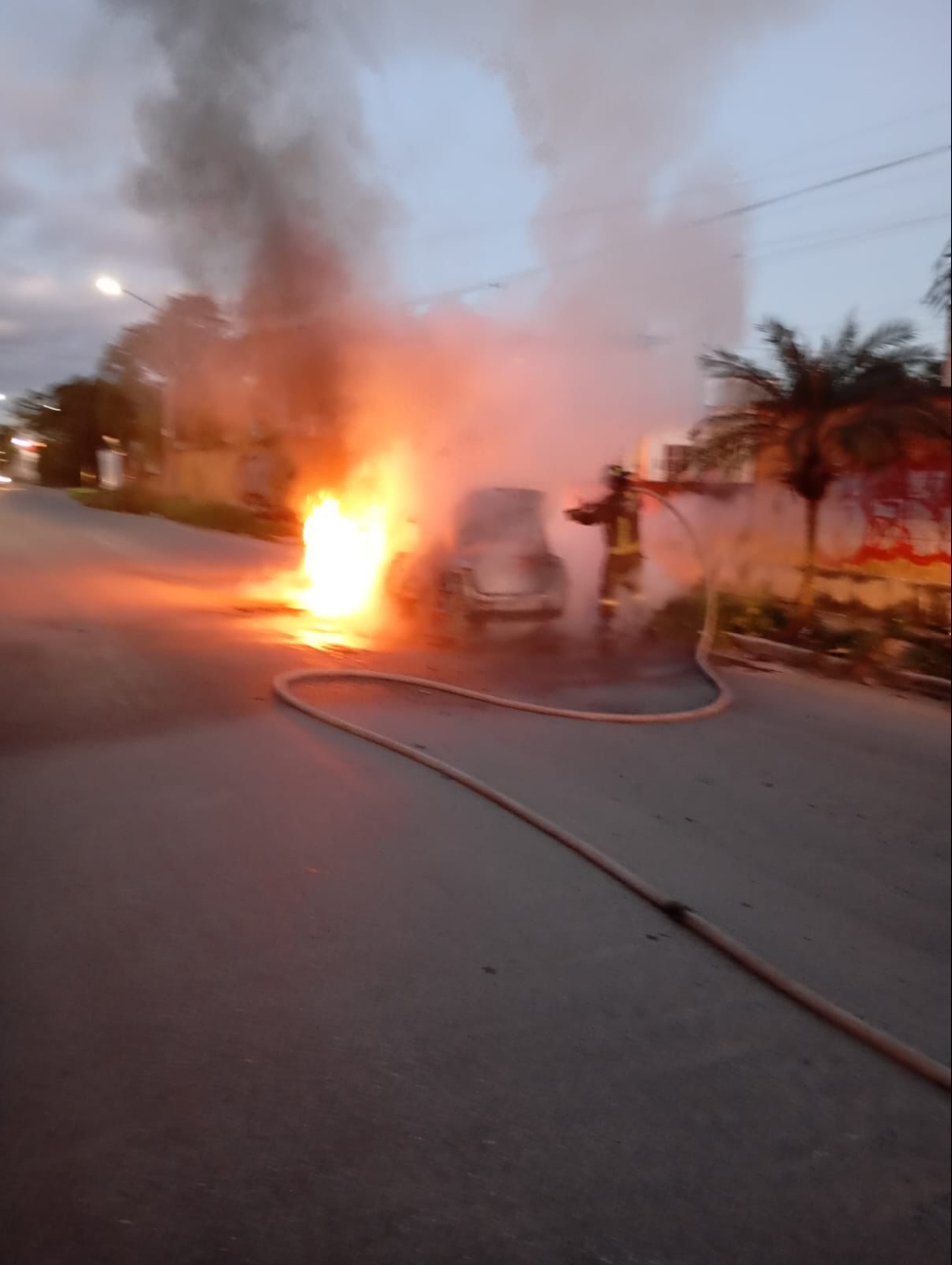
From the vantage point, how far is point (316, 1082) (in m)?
2.71

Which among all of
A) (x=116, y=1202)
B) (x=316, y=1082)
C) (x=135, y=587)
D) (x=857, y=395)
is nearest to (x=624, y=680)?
(x=135, y=587)

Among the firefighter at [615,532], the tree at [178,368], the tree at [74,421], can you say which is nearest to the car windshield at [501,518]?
the firefighter at [615,532]

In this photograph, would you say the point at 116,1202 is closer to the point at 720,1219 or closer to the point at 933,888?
the point at 720,1219

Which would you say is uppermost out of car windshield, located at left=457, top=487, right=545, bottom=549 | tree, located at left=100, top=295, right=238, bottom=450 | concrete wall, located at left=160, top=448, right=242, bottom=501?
tree, located at left=100, top=295, right=238, bottom=450

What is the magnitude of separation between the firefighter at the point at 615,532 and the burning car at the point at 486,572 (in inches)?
22.3

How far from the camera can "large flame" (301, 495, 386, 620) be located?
980 centimetres

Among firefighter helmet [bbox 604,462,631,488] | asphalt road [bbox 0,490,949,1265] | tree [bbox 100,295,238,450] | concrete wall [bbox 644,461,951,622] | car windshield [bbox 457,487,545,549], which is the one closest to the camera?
asphalt road [bbox 0,490,949,1265]

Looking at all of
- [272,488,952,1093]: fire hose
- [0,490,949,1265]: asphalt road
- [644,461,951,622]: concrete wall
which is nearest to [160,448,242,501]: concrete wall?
[0,490,949,1265]: asphalt road

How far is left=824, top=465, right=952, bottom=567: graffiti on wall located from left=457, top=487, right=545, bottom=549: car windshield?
3909mm

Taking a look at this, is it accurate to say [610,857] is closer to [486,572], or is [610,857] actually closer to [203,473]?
[203,473]

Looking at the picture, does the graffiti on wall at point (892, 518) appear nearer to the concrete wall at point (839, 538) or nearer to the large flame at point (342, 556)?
the concrete wall at point (839, 538)

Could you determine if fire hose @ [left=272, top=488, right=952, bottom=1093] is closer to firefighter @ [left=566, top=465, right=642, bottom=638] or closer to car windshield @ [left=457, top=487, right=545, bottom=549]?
firefighter @ [left=566, top=465, right=642, bottom=638]

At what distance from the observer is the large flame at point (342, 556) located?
9.80 meters

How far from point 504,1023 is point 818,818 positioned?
2.98 metres
